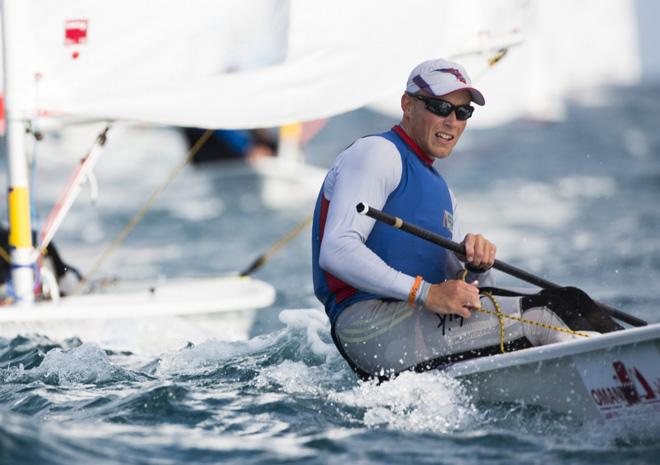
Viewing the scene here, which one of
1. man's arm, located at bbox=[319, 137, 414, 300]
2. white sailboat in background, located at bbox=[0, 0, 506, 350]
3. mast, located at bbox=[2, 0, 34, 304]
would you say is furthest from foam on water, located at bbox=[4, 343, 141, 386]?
man's arm, located at bbox=[319, 137, 414, 300]

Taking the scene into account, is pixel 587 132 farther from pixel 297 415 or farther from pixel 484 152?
pixel 297 415

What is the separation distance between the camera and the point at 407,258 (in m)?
4.41

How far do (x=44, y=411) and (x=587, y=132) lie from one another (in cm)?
2926

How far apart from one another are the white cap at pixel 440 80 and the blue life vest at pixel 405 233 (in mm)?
208

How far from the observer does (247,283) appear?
7441 mm

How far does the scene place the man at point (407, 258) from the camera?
4207mm

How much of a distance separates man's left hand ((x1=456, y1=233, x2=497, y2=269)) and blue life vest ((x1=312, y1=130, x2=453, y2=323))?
19cm

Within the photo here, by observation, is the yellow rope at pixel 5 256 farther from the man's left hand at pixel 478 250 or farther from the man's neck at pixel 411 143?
the man's left hand at pixel 478 250

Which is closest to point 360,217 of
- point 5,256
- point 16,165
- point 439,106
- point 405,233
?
point 405,233

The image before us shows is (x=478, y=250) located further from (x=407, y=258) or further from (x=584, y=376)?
(x=584, y=376)

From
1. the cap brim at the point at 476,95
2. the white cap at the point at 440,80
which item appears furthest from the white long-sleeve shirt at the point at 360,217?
the cap brim at the point at 476,95

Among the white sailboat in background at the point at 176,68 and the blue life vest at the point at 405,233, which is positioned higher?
the white sailboat in background at the point at 176,68

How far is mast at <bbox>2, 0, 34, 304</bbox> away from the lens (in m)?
6.29

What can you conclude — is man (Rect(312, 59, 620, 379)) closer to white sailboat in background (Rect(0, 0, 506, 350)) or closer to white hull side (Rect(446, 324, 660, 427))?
white hull side (Rect(446, 324, 660, 427))
